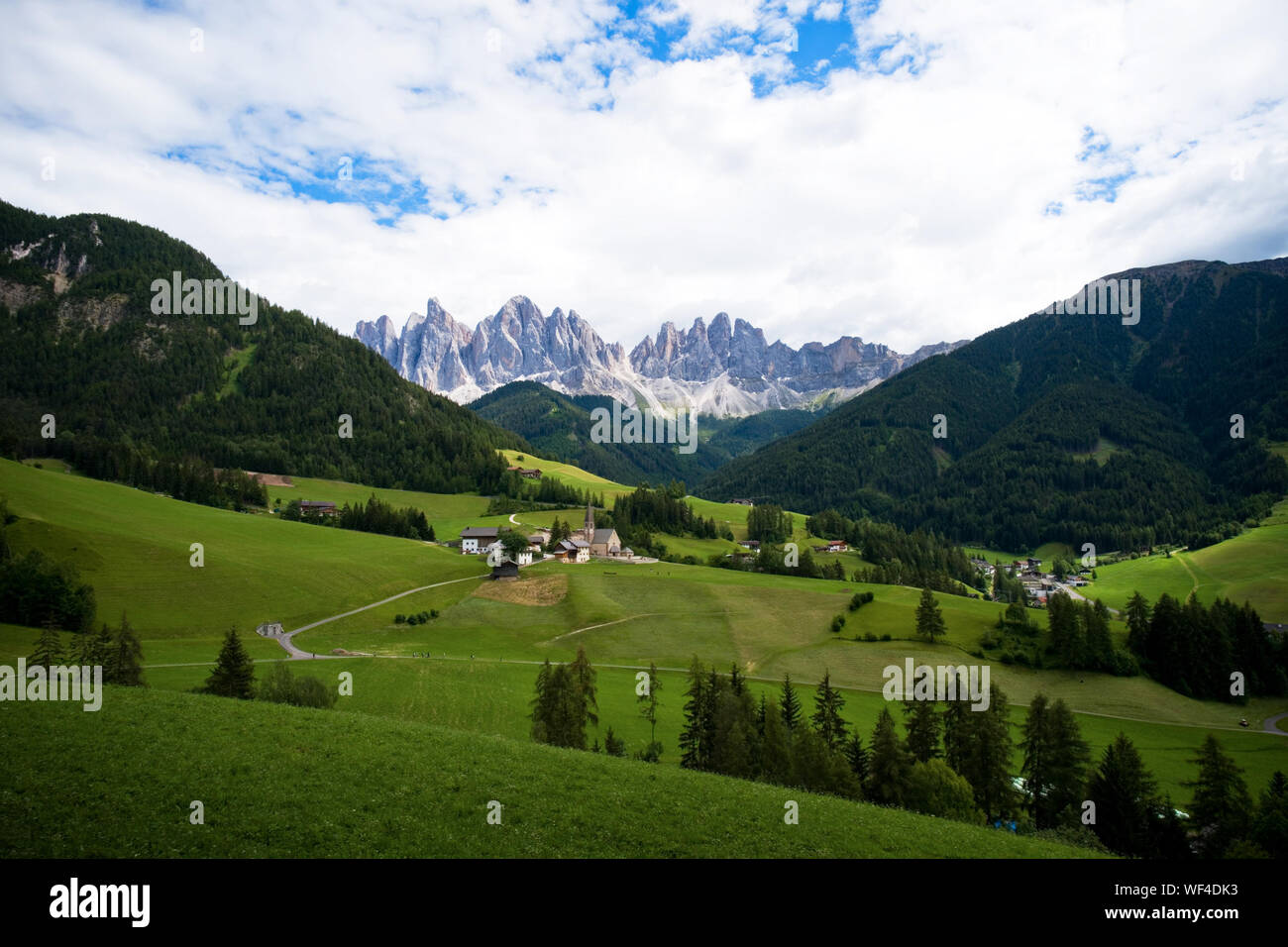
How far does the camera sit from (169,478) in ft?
428

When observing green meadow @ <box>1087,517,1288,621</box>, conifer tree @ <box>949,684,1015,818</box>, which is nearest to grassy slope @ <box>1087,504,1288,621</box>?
green meadow @ <box>1087,517,1288,621</box>

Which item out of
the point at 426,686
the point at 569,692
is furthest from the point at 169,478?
the point at 569,692

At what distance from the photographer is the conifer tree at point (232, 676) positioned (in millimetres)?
41375

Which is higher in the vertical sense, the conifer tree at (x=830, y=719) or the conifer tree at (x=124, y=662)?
the conifer tree at (x=124, y=662)

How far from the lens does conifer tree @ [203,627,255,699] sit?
1629 inches

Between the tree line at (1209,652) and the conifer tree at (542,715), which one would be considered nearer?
the conifer tree at (542,715)

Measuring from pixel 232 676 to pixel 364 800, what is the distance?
31.1 m

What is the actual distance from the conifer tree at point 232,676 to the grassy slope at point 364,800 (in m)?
17.3

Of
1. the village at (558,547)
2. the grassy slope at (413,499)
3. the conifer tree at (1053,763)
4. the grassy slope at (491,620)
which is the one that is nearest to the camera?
the conifer tree at (1053,763)

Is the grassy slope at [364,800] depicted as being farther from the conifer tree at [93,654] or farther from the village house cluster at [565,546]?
the village house cluster at [565,546]

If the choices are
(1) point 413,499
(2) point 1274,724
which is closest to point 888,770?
(2) point 1274,724

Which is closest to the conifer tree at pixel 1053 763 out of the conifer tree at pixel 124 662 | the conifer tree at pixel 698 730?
the conifer tree at pixel 698 730

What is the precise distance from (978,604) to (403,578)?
3543 inches

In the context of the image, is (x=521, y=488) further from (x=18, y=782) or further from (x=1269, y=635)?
(x=18, y=782)
